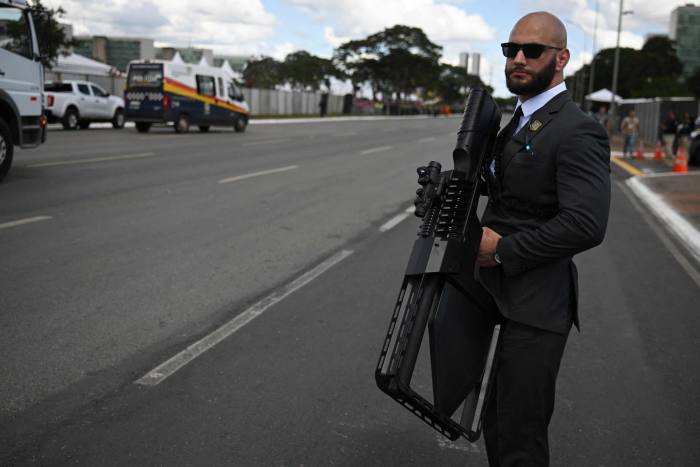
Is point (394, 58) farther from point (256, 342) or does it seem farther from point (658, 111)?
point (256, 342)

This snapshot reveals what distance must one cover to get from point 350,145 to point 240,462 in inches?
857

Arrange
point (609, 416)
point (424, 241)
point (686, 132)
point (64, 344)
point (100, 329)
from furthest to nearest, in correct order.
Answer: point (686, 132) → point (100, 329) → point (64, 344) → point (609, 416) → point (424, 241)

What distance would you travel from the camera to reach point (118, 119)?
100ft

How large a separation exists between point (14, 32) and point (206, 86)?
17103mm

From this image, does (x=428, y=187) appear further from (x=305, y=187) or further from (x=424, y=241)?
(x=305, y=187)

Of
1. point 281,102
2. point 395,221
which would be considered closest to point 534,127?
point 395,221

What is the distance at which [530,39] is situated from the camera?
2.46 metres

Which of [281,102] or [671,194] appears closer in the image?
[671,194]

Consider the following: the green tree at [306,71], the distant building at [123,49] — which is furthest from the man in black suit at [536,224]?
the distant building at [123,49]

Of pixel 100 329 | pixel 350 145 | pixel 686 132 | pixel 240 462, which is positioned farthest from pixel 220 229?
pixel 686 132

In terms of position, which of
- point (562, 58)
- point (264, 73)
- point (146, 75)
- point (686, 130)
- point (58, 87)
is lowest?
point (686, 130)

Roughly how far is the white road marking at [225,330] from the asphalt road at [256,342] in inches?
2.8

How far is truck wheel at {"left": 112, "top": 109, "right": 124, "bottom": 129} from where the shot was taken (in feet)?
99.2

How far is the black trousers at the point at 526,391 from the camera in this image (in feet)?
8.26
